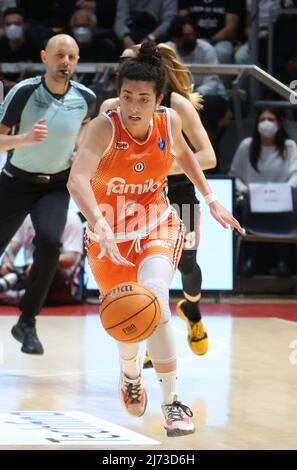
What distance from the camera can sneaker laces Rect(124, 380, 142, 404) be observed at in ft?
15.5

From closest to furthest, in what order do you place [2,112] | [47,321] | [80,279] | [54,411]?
[54,411], [2,112], [47,321], [80,279]

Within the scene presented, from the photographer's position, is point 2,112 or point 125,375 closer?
point 125,375

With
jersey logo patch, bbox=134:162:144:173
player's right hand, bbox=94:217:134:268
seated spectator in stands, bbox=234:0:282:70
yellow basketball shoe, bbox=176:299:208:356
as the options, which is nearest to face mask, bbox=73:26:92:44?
seated spectator in stands, bbox=234:0:282:70

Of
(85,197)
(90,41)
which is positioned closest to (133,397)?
(85,197)

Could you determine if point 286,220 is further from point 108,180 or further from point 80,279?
point 108,180

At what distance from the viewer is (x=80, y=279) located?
398 inches

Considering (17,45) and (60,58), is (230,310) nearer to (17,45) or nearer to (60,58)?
(60,58)

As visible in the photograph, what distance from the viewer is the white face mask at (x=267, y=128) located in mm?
10633

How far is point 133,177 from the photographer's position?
475 cm

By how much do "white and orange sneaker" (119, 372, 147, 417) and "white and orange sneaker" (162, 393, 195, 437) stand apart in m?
0.19

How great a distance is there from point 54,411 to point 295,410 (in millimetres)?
1226

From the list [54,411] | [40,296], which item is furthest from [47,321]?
[54,411]
